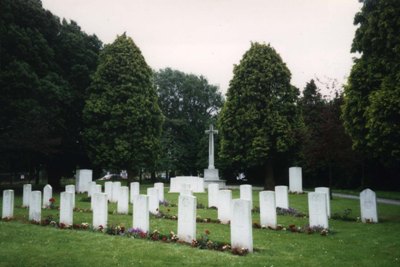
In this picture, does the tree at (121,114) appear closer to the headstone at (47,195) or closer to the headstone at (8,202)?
the headstone at (47,195)

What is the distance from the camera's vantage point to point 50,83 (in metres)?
26.5

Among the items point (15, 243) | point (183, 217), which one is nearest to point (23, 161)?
point (15, 243)

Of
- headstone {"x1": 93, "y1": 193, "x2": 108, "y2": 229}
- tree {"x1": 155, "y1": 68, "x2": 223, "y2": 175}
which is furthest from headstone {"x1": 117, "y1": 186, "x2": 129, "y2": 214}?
tree {"x1": 155, "y1": 68, "x2": 223, "y2": 175}

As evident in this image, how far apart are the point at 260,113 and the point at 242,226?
21911mm

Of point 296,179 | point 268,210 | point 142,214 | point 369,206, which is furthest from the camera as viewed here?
point 296,179

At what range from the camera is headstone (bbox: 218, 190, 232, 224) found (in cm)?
1381

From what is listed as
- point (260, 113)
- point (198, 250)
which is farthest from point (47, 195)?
point (260, 113)

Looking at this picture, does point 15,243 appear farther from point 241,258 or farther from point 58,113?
point 58,113

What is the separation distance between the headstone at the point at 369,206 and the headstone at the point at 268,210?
3.61 meters

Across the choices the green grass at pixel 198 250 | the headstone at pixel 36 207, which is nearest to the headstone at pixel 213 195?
the green grass at pixel 198 250

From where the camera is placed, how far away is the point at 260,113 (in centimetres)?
3041

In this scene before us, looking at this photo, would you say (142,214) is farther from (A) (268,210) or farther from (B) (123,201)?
(B) (123,201)

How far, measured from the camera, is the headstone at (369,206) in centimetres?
1352

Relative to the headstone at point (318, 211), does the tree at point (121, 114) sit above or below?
above
